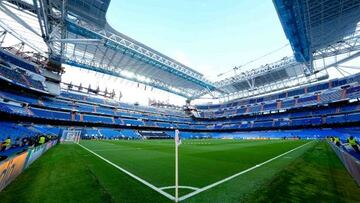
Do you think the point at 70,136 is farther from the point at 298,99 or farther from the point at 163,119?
the point at 298,99

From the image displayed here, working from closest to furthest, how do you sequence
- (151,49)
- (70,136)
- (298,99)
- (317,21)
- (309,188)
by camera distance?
(309,188), (317,21), (70,136), (151,49), (298,99)

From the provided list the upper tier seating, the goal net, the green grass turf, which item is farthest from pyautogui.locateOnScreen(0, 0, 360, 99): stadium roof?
the green grass turf

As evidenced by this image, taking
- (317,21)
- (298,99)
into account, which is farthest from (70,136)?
(298,99)

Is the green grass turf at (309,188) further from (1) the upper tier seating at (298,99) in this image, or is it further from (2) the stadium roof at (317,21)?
(1) the upper tier seating at (298,99)

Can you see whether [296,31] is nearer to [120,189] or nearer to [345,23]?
[345,23]

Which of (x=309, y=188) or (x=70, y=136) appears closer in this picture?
(x=309, y=188)

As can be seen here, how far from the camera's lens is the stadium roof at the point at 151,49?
19.5m

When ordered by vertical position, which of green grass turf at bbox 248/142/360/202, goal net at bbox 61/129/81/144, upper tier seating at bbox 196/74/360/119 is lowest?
green grass turf at bbox 248/142/360/202

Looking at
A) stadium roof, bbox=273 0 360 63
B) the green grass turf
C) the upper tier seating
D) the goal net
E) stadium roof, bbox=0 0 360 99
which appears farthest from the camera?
the upper tier seating

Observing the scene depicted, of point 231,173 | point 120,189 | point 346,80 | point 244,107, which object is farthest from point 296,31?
point 244,107

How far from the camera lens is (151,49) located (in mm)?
34344

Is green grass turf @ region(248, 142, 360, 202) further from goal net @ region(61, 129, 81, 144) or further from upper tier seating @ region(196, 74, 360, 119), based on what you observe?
upper tier seating @ region(196, 74, 360, 119)

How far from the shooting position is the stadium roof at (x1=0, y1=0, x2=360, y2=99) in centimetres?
1950

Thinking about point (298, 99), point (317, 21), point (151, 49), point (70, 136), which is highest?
point (151, 49)
